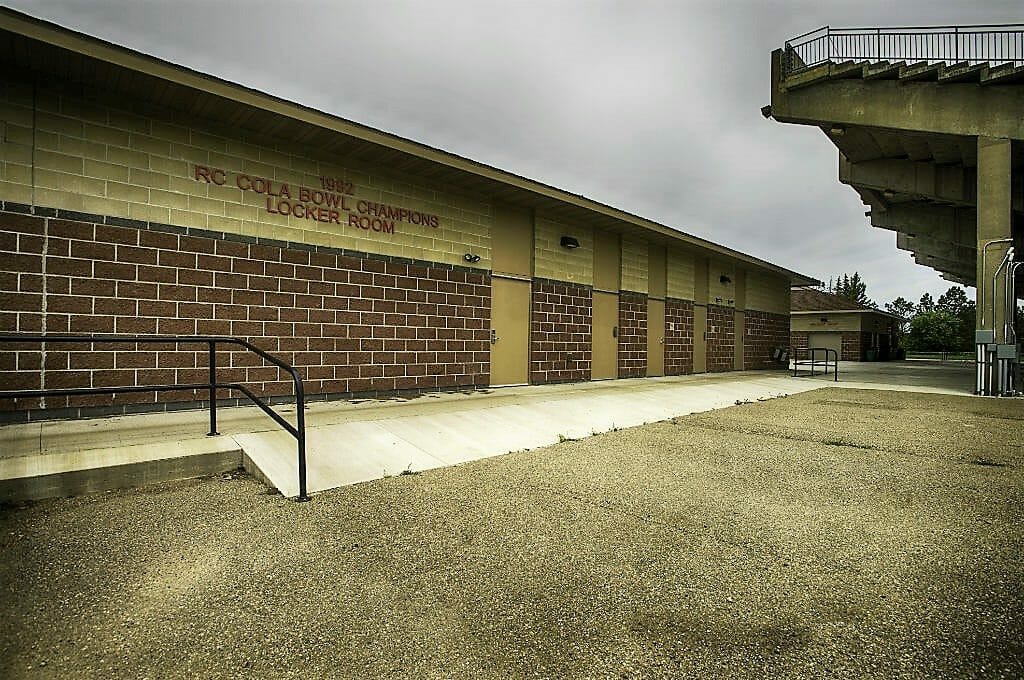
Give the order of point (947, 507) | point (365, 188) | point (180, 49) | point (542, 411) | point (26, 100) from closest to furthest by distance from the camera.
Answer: point (947, 507), point (26, 100), point (542, 411), point (365, 188), point (180, 49)

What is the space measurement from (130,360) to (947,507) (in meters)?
7.88

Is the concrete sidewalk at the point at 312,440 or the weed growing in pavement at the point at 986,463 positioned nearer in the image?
the concrete sidewalk at the point at 312,440

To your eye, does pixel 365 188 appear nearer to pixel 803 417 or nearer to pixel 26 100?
pixel 26 100

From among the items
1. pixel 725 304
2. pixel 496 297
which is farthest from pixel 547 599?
pixel 725 304

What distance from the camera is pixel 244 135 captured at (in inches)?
269

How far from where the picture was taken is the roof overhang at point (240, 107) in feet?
16.4

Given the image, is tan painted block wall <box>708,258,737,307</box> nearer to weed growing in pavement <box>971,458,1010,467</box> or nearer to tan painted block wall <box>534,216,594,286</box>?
tan painted block wall <box>534,216,594,286</box>

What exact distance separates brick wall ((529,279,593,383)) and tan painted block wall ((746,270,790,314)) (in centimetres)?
980

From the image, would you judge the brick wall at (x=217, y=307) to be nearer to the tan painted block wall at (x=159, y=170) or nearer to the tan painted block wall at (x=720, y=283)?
the tan painted block wall at (x=159, y=170)

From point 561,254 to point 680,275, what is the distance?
548 cm

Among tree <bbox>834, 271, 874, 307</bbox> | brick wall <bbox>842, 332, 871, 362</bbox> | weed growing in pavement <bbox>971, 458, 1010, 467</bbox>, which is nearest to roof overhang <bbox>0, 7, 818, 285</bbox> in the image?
weed growing in pavement <bbox>971, 458, 1010, 467</bbox>

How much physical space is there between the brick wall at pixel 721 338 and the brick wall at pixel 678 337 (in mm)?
1343

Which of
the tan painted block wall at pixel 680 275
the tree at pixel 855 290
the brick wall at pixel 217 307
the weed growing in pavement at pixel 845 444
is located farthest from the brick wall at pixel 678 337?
the tree at pixel 855 290

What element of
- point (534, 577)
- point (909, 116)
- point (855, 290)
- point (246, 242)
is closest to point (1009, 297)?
point (909, 116)
